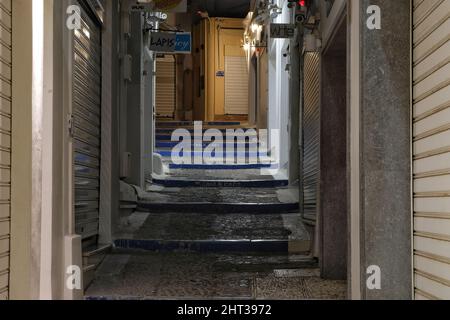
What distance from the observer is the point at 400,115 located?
296 centimetres

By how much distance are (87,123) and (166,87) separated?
1229 cm

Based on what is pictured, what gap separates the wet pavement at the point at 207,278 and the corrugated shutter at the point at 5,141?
3.35ft

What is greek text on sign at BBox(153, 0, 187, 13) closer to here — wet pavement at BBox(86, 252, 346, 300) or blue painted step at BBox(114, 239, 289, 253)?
blue painted step at BBox(114, 239, 289, 253)

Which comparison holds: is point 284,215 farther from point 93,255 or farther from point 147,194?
point 93,255

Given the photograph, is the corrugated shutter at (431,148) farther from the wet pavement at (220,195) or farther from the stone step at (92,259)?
the wet pavement at (220,195)

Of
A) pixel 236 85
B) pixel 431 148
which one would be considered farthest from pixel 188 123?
pixel 431 148

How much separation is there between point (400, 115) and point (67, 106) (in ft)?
6.72

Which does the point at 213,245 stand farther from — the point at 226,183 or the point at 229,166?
the point at 229,166

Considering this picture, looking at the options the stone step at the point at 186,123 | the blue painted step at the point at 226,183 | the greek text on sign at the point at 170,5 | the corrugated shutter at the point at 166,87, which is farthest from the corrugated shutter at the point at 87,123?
the corrugated shutter at the point at 166,87

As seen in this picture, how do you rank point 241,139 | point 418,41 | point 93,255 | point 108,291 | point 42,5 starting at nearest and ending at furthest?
1. point 418,41
2. point 42,5
3. point 108,291
4. point 93,255
5. point 241,139

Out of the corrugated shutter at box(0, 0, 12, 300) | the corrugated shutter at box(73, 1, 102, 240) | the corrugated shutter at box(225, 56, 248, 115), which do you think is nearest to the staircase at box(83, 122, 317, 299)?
the corrugated shutter at box(73, 1, 102, 240)

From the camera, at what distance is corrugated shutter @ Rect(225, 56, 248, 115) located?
52.9 ft

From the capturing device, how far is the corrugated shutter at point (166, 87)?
16.9m

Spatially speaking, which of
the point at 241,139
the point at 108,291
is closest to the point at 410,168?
the point at 108,291
